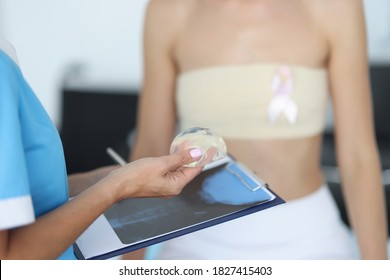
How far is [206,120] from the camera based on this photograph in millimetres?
1171

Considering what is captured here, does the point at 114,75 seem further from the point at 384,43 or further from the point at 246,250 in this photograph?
the point at 246,250

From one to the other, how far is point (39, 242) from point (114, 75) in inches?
80.4

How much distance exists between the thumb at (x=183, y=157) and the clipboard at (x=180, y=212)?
0.09 metres

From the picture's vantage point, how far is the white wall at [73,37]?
2.54 metres

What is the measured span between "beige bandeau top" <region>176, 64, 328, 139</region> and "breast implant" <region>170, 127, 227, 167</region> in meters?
0.39

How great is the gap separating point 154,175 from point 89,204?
0.08 m

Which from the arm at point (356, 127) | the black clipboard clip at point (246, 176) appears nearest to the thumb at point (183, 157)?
the black clipboard clip at point (246, 176)

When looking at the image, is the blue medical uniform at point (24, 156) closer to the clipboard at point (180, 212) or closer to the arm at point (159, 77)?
the clipboard at point (180, 212)

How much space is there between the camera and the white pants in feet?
3.59

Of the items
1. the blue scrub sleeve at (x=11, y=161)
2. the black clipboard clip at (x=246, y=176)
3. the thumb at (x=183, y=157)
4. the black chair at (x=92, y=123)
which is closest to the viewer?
the blue scrub sleeve at (x=11, y=161)

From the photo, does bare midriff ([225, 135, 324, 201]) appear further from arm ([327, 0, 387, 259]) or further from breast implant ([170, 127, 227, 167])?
breast implant ([170, 127, 227, 167])

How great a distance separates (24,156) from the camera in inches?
24.3

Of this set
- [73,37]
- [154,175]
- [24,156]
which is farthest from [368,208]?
[73,37]

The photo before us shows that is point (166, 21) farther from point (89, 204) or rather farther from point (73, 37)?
point (73, 37)
